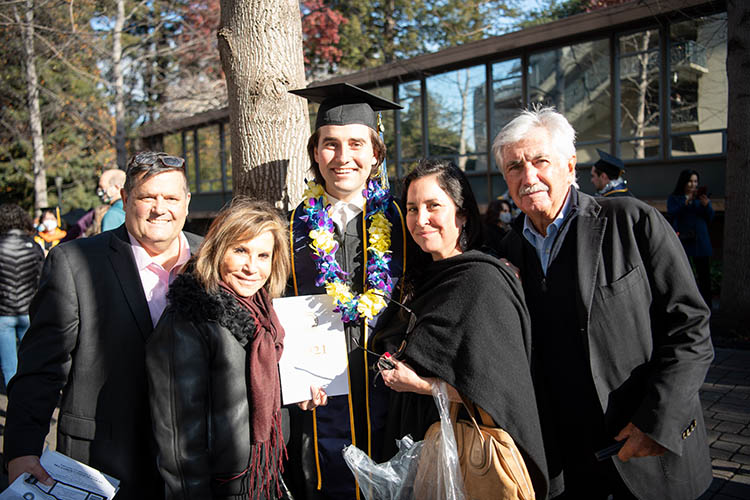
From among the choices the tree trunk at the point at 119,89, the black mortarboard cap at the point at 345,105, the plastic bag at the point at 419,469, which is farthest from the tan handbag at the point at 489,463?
the tree trunk at the point at 119,89

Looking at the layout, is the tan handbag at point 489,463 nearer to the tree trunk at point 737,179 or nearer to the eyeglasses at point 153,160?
the eyeglasses at point 153,160

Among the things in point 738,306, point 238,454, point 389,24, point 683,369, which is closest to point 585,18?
point 738,306

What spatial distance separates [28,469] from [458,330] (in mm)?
1679

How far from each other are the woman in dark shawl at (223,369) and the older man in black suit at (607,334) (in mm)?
1113

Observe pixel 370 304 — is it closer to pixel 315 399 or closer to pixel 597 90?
pixel 315 399

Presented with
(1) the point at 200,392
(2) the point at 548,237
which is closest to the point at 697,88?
(2) the point at 548,237

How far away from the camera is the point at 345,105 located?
2.76 meters

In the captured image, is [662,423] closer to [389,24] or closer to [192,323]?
[192,323]

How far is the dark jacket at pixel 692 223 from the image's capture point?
807cm

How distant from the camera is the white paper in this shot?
196 centimetres

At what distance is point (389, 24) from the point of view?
856 inches

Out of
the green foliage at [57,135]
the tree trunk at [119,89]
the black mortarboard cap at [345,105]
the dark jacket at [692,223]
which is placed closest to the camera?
the black mortarboard cap at [345,105]

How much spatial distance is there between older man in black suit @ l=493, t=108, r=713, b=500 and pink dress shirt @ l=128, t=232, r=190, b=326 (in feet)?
5.04

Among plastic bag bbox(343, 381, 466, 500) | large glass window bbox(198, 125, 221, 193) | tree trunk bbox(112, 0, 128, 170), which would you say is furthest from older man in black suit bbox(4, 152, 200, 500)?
large glass window bbox(198, 125, 221, 193)
